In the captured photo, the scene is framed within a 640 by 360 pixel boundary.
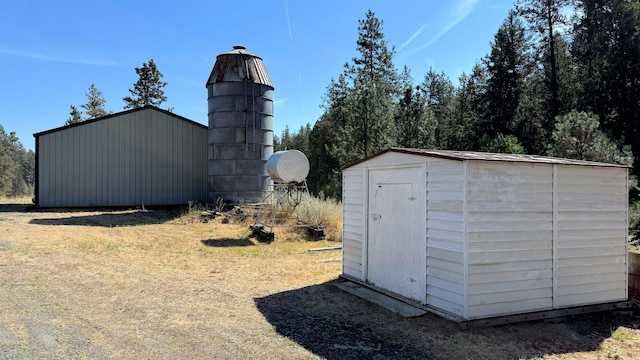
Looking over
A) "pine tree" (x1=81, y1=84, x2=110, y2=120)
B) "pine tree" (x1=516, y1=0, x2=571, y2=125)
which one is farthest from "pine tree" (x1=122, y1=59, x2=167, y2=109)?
"pine tree" (x1=516, y1=0, x2=571, y2=125)

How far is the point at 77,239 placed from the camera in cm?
986

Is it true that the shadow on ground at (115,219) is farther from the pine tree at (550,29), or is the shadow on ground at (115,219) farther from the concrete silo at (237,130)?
→ the pine tree at (550,29)

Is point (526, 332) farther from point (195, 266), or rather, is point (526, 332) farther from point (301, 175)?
Result: point (301, 175)

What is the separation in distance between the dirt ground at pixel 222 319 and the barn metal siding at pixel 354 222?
0.47 metres

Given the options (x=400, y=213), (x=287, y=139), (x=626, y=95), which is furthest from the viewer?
(x=287, y=139)

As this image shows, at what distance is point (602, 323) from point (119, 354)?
18.3 ft

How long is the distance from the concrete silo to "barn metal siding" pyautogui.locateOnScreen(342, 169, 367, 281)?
8.82 metres

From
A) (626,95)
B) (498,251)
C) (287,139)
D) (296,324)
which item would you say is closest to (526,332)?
(498,251)

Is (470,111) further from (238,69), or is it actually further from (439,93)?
(238,69)

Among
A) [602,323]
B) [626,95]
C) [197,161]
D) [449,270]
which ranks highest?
[626,95]

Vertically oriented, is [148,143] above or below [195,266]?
above

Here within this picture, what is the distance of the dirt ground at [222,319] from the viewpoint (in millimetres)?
4137

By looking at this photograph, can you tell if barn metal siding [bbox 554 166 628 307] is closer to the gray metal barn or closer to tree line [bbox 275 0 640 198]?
tree line [bbox 275 0 640 198]

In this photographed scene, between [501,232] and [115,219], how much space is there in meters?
12.3
